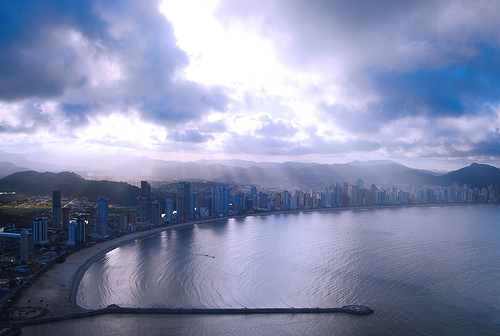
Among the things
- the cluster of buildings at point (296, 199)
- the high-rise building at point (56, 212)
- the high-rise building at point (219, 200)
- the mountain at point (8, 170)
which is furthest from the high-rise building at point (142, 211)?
the mountain at point (8, 170)

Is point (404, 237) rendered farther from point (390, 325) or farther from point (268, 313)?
point (268, 313)

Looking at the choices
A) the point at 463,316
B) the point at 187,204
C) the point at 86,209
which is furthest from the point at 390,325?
the point at 86,209

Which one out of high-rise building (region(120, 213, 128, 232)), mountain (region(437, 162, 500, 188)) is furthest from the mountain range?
high-rise building (region(120, 213, 128, 232))

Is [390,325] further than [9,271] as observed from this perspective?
No

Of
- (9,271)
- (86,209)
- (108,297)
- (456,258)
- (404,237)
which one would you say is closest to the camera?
(108,297)

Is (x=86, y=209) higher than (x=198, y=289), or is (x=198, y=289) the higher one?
(x=86, y=209)

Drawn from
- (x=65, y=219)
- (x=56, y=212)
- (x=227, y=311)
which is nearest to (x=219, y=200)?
(x=65, y=219)

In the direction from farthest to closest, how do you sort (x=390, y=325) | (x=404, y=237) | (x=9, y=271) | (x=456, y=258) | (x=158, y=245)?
(x=404, y=237), (x=158, y=245), (x=456, y=258), (x=9, y=271), (x=390, y=325)
